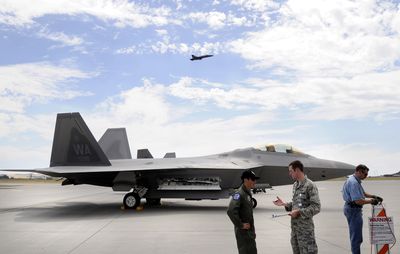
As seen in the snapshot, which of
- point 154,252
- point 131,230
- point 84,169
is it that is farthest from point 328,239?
point 84,169

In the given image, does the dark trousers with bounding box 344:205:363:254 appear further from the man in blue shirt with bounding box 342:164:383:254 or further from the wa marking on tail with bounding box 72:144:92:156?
the wa marking on tail with bounding box 72:144:92:156

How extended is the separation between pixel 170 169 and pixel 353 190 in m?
9.56

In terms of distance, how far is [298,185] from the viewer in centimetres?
515

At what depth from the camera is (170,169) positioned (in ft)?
49.5

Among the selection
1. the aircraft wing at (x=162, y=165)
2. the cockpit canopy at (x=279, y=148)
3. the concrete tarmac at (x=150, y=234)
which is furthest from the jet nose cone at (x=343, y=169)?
the concrete tarmac at (x=150, y=234)

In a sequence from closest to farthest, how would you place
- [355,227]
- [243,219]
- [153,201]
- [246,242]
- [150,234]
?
[246,242], [243,219], [355,227], [150,234], [153,201]

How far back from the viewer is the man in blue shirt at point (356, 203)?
6.02 m

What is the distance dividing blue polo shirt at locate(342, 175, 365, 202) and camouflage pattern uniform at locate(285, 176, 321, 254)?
1.45 meters

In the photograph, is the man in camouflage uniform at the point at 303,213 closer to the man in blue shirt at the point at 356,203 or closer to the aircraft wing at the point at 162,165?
the man in blue shirt at the point at 356,203

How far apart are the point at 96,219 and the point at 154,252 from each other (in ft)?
18.9

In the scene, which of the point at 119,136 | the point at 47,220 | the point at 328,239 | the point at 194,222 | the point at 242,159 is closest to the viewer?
the point at 328,239

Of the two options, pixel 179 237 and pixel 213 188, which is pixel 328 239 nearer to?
pixel 179 237

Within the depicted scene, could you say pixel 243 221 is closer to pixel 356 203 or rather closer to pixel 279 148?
pixel 356 203

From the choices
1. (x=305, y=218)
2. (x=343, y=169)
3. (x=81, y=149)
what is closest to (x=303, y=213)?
(x=305, y=218)
